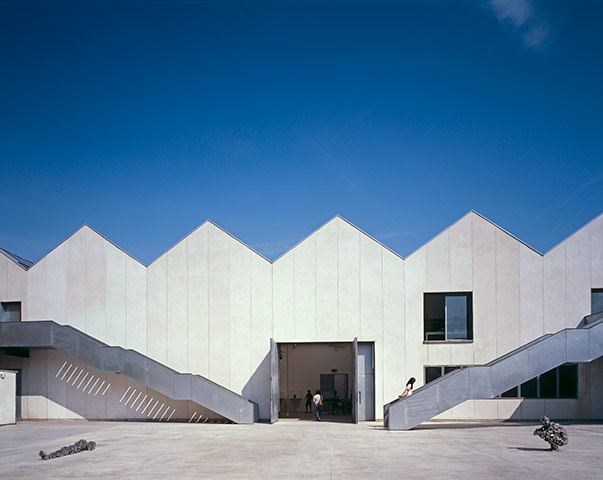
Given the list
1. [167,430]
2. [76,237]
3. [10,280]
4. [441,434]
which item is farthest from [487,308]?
[10,280]

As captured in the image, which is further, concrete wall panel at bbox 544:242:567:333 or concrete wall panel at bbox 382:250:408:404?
concrete wall panel at bbox 382:250:408:404

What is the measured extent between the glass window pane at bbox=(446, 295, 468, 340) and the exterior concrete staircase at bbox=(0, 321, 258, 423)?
9.36 m

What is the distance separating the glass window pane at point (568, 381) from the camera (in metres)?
25.3

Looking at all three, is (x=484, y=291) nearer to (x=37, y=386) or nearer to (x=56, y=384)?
(x=56, y=384)

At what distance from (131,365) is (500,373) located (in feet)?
50.3

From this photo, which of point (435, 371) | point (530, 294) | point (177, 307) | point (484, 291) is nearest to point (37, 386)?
point (177, 307)

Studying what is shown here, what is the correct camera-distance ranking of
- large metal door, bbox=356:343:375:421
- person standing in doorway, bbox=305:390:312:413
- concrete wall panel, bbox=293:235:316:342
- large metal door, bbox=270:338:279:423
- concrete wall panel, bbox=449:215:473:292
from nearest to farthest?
large metal door, bbox=270:338:279:423
large metal door, bbox=356:343:375:421
concrete wall panel, bbox=449:215:473:292
concrete wall panel, bbox=293:235:316:342
person standing in doorway, bbox=305:390:312:413

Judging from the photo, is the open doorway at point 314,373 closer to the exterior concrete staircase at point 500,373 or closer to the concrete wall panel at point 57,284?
the exterior concrete staircase at point 500,373

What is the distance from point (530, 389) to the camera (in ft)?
83.4

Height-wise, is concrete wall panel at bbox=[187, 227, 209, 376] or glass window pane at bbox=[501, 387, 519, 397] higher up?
concrete wall panel at bbox=[187, 227, 209, 376]

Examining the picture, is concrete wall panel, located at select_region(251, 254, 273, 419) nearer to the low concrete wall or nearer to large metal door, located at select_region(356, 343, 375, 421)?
large metal door, located at select_region(356, 343, 375, 421)

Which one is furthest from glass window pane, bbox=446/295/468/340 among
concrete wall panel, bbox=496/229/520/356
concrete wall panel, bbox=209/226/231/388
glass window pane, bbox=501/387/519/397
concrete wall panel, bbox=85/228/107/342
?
concrete wall panel, bbox=85/228/107/342

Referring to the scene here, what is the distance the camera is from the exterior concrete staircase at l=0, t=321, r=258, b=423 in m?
24.5

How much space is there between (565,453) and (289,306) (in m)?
13.6
